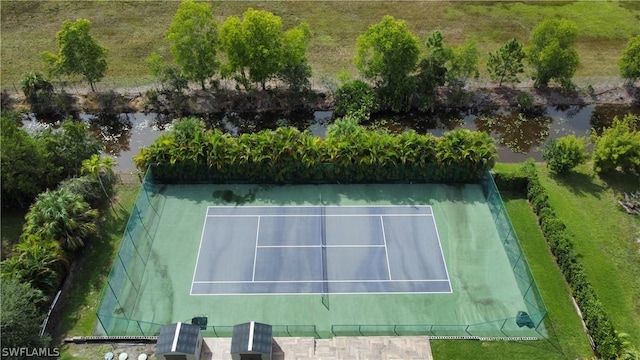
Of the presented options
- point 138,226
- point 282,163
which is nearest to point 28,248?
point 138,226

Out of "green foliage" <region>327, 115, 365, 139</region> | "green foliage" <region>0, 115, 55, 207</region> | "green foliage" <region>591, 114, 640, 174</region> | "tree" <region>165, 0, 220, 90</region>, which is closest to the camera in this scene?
"green foliage" <region>0, 115, 55, 207</region>

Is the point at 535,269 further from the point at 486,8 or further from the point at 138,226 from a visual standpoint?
the point at 486,8

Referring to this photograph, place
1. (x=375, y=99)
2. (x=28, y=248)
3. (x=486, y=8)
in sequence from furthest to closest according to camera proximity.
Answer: (x=486, y=8)
(x=375, y=99)
(x=28, y=248)

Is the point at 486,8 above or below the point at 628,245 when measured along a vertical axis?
above

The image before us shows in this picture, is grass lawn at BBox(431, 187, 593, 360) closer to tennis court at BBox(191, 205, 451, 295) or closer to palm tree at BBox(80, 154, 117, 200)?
tennis court at BBox(191, 205, 451, 295)

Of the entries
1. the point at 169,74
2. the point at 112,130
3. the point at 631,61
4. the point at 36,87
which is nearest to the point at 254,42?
the point at 169,74

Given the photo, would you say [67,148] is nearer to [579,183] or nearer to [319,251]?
[319,251]

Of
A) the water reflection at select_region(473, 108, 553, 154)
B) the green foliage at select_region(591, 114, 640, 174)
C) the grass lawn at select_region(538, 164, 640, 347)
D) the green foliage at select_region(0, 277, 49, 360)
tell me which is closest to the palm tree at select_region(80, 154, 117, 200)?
the green foliage at select_region(0, 277, 49, 360)
